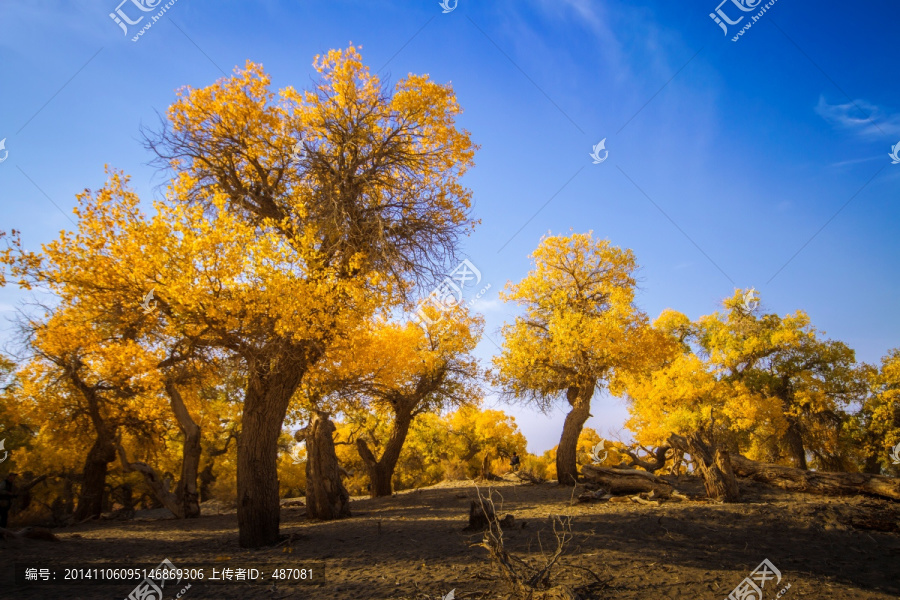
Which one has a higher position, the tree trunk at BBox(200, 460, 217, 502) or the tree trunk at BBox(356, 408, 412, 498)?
the tree trunk at BBox(356, 408, 412, 498)

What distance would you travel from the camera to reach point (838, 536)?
294 inches

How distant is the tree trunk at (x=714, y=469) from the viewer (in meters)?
10.4

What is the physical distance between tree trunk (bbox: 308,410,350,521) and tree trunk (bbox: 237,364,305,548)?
12.5 ft

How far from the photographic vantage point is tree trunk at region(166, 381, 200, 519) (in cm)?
1594

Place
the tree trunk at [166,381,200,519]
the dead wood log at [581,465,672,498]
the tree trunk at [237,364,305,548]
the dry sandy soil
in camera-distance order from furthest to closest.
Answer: the tree trunk at [166,381,200,519] → the dead wood log at [581,465,672,498] → the tree trunk at [237,364,305,548] → the dry sandy soil

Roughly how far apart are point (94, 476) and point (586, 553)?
18.0 m
